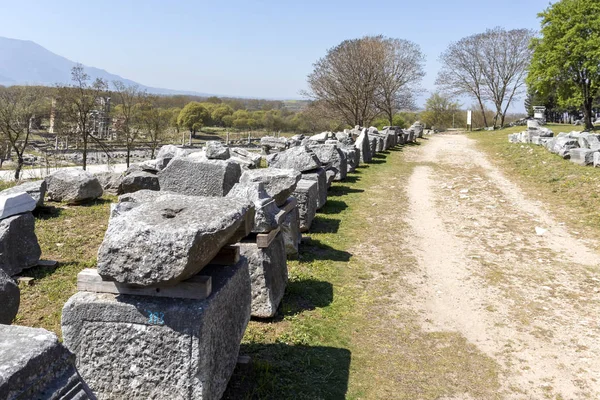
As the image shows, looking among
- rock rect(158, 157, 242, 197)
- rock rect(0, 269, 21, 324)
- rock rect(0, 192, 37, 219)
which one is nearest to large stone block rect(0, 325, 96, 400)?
rock rect(0, 269, 21, 324)

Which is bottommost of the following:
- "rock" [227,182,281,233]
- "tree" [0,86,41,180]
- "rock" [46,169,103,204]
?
"rock" [46,169,103,204]

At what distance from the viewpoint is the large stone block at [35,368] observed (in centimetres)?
186

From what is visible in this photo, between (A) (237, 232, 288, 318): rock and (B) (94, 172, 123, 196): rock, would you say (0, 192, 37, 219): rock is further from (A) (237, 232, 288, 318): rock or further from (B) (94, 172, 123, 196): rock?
(B) (94, 172, 123, 196): rock

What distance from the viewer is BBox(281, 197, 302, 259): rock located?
6.50 meters

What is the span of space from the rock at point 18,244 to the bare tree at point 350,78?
2848 centimetres

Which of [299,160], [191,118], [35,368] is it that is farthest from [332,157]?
[191,118]

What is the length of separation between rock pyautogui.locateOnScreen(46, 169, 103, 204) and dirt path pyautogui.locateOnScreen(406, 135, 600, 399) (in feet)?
22.0

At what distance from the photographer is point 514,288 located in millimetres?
6164

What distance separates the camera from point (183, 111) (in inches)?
1925

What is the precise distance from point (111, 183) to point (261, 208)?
7.76 m

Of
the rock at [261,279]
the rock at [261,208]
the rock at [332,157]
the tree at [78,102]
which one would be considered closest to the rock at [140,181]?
the rock at [332,157]

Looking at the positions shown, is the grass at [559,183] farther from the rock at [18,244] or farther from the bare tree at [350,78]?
the bare tree at [350,78]

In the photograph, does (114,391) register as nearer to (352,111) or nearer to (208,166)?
(208,166)

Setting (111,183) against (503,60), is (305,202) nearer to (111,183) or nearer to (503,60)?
(111,183)
